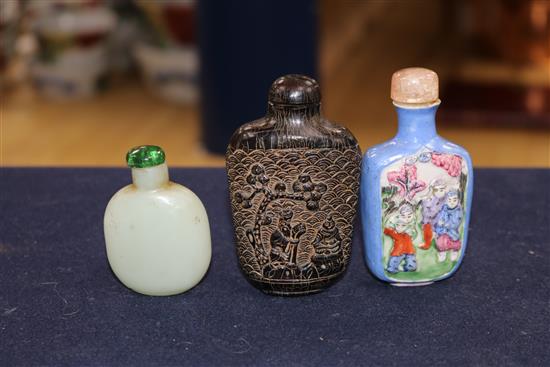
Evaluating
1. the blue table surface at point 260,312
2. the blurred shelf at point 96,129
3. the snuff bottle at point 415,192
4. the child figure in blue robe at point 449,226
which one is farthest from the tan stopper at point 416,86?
the blurred shelf at point 96,129

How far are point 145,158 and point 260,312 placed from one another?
201 millimetres

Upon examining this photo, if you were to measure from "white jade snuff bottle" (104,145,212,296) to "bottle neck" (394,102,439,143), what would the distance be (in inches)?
9.0

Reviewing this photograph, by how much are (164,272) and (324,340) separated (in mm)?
183

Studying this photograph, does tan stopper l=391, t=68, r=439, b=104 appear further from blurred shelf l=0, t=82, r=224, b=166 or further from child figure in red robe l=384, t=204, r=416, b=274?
blurred shelf l=0, t=82, r=224, b=166

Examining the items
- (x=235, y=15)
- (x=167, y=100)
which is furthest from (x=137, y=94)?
(x=235, y=15)

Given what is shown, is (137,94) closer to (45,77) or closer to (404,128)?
(45,77)

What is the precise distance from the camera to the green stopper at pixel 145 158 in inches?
34.5

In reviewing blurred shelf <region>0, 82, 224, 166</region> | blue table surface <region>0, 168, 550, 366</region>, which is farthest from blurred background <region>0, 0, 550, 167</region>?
blue table surface <region>0, 168, 550, 366</region>

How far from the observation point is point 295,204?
89cm

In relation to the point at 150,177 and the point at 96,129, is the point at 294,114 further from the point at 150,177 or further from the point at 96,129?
the point at 96,129

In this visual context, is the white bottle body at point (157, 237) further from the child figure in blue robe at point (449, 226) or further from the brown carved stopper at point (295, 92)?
the child figure in blue robe at point (449, 226)

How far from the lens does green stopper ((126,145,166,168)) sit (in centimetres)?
88

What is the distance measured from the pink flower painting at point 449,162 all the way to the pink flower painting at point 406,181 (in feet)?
0.08

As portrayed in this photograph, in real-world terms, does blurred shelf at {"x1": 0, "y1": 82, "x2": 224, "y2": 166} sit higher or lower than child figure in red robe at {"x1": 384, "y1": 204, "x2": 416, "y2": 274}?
lower
